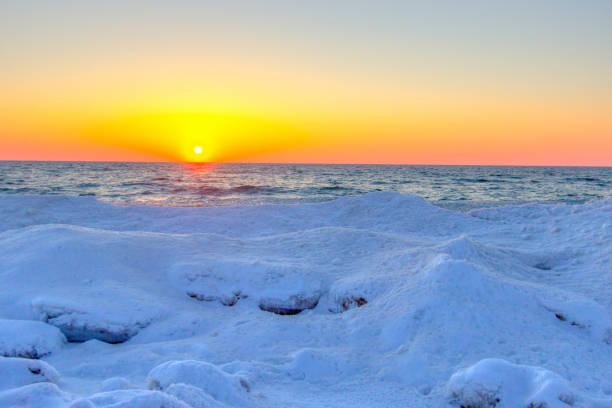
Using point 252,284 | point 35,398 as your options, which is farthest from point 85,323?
point 35,398

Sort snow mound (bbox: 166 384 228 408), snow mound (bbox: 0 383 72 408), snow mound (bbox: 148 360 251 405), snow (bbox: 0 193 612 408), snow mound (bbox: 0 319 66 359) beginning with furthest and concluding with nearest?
snow mound (bbox: 0 319 66 359), snow (bbox: 0 193 612 408), snow mound (bbox: 148 360 251 405), snow mound (bbox: 166 384 228 408), snow mound (bbox: 0 383 72 408)

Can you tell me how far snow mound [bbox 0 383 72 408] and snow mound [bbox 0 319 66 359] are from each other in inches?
68.8

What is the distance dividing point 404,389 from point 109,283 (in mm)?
3713

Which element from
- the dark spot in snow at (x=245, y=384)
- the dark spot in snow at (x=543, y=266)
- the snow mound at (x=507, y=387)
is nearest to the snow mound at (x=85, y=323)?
the dark spot in snow at (x=245, y=384)

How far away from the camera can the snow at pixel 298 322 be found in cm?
292

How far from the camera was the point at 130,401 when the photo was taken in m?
2.10

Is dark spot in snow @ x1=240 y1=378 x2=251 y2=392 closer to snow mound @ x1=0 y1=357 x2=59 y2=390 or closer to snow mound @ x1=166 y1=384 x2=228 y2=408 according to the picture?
snow mound @ x1=166 y1=384 x2=228 y2=408

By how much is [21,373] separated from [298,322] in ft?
8.57

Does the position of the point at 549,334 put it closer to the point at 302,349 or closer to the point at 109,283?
the point at 302,349

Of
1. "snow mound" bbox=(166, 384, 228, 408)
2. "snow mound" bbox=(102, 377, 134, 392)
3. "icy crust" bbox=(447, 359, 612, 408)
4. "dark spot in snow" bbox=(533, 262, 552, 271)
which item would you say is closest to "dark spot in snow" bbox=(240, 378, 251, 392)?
"snow mound" bbox=(166, 384, 228, 408)

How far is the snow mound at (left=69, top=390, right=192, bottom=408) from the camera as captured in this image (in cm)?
206

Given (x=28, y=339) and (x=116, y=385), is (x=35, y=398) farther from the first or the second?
(x=28, y=339)

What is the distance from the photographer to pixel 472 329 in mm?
3908

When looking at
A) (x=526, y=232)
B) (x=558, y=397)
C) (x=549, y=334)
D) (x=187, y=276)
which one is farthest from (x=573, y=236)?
(x=187, y=276)
